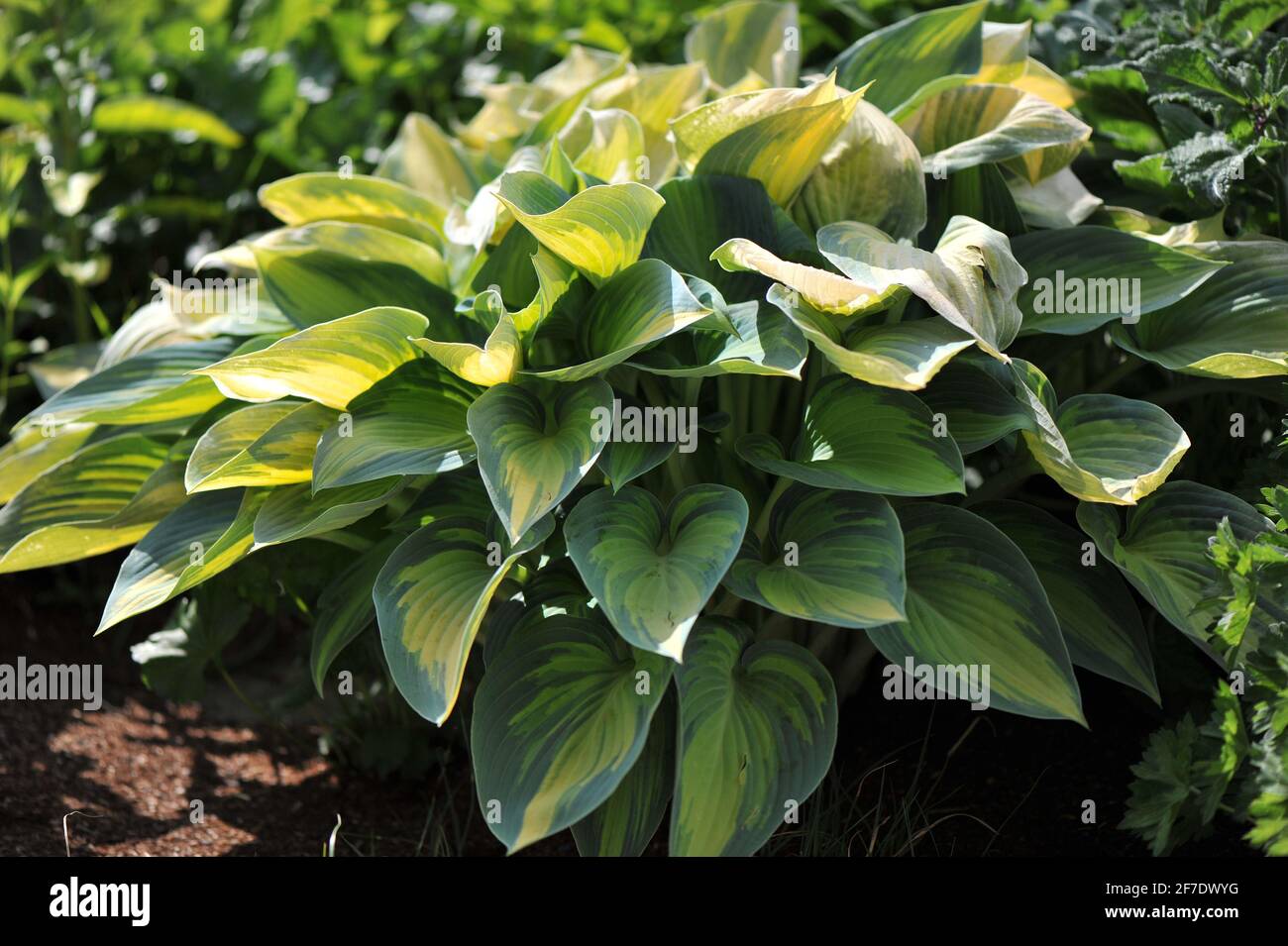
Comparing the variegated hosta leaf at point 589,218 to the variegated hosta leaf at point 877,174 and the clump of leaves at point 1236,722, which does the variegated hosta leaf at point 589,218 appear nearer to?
the variegated hosta leaf at point 877,174

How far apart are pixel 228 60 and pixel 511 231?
173cm

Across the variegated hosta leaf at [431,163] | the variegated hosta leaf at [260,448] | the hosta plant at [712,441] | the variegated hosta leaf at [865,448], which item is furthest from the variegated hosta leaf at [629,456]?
A: the variegated hosta leaf at [431,163]

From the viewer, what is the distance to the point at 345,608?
6.14 feet

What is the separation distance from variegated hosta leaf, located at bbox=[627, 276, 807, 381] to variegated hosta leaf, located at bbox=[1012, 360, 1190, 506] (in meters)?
0.32

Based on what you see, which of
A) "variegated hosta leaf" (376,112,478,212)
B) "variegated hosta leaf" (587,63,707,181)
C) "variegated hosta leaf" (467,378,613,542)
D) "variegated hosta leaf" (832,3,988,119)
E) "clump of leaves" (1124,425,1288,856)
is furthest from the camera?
"variegated hosta leaf" (376,112,478,212)

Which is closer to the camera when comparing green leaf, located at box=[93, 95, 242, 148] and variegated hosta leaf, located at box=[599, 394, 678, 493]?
variegated hosta leaf, located at box=[599, 394, 678, 493]

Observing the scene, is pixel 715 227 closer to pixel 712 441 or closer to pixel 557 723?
pixel 712 441

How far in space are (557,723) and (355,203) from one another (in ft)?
3.66

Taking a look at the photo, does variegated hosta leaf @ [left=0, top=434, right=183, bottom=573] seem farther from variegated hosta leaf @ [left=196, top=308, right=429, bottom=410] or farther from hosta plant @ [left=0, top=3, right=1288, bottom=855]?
variegated hosta leaf @ [left=196, top=308, right=429, bottom=410]

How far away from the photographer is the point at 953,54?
214 cm

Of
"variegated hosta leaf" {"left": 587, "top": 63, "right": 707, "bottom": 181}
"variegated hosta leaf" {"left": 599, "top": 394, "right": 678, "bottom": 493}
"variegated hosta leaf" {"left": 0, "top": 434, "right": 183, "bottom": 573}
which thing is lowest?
"variegated hosta leaf" {"left": 0, "top": 434, "right": 183, "bottom": 573}

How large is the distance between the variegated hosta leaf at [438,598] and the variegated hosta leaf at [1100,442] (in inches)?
26.1

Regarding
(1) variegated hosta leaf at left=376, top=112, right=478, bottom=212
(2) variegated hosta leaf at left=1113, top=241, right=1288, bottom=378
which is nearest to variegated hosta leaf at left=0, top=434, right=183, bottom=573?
(1) variegated hosta leaf at left=376, top=112, right=478, bottom=212

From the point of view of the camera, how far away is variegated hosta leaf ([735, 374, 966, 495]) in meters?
1.60
